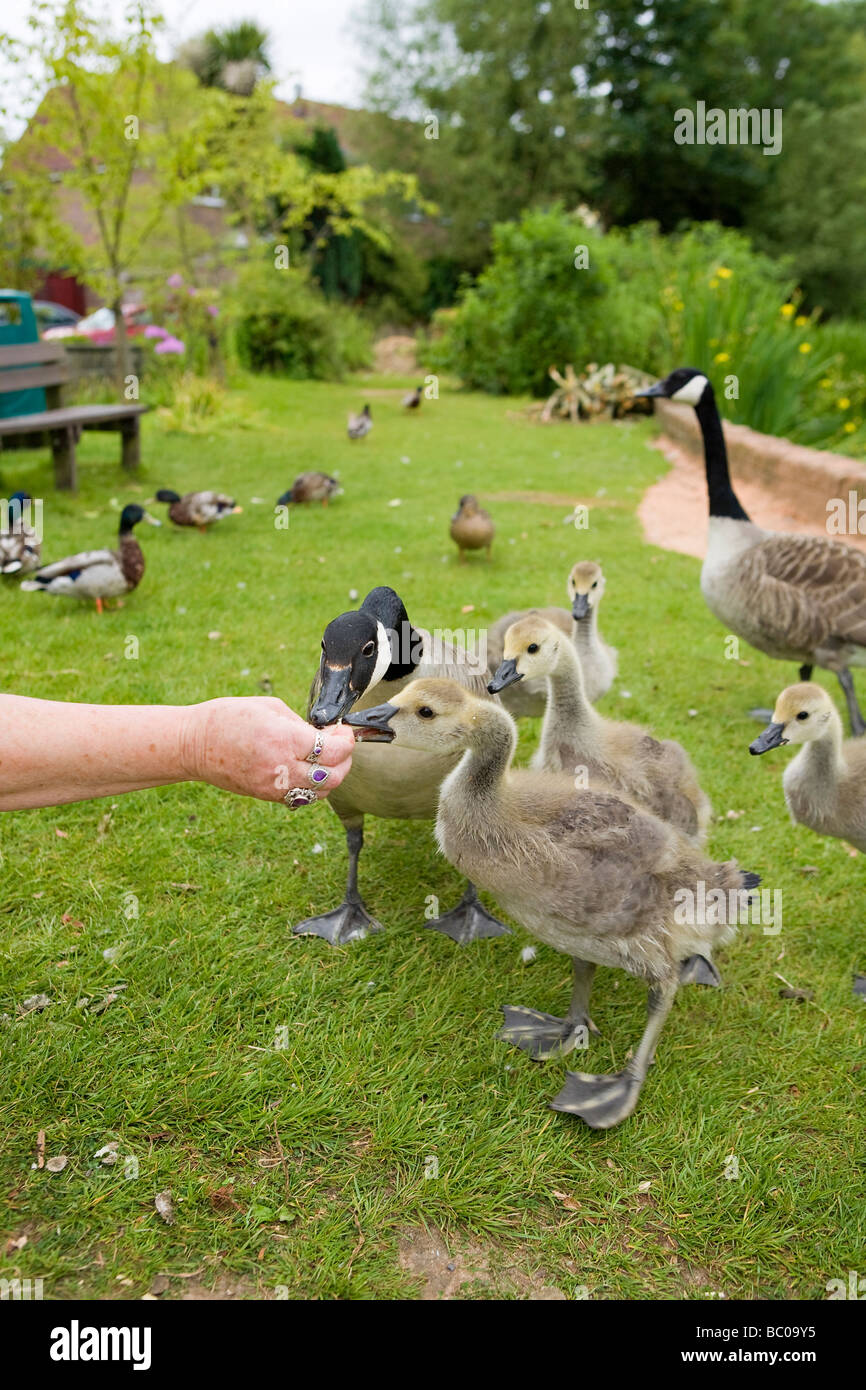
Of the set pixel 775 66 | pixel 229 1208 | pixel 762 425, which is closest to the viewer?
pixel 229 1208

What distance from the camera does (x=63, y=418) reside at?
10562 millimetres

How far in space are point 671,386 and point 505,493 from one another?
5026 millimetres

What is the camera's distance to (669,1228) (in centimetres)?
279

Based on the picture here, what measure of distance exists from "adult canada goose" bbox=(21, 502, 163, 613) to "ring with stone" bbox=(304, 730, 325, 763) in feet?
16.5

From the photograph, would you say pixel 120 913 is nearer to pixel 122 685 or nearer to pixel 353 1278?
pixel 353 1278

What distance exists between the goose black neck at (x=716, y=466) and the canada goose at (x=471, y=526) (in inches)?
86.5

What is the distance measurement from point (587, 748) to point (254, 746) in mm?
1738

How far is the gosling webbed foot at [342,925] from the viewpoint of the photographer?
3.91 metres

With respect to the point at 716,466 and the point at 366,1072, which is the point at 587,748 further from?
the point at 716,466

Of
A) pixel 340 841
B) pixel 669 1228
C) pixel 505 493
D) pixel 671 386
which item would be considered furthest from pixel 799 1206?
pixel 505 493

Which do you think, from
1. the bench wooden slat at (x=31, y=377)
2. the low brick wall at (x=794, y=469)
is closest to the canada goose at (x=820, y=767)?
the low brick wall at (x=794, y=469)

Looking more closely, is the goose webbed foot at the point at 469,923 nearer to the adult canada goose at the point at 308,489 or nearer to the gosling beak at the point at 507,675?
the gosling beak at the point at 507,675

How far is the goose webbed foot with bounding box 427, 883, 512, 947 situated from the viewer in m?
4.01

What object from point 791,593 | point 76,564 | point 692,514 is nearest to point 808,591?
point 791,593
